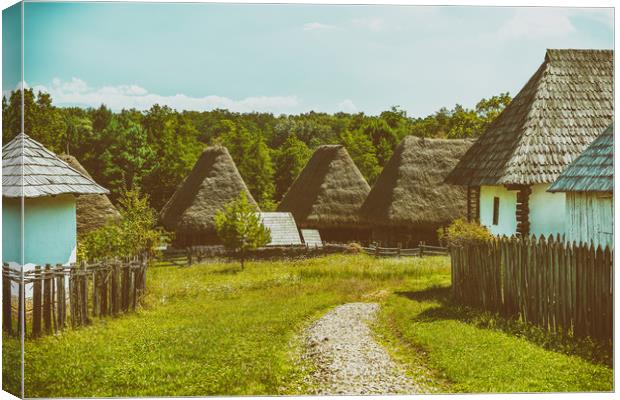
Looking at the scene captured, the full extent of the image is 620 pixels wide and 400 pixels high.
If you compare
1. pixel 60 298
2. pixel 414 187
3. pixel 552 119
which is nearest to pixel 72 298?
pixel 60 298

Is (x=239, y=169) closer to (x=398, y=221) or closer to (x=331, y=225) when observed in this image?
(x=331, y=225)

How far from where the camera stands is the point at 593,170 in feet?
26.1

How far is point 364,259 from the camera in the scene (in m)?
10.1

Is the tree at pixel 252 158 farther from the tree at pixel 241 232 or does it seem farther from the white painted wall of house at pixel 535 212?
the white painted wall of house at pixel 535 212

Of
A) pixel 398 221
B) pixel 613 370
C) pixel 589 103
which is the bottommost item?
pixel 613 370

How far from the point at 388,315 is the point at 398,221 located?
5.81 metres

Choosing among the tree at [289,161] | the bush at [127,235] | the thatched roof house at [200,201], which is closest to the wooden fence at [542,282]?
the tree at [289,161]

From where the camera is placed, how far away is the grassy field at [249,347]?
6918 millimetres

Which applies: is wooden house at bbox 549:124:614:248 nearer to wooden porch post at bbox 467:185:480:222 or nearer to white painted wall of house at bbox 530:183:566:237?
white painted wall of house at bbox 530:183:566:237

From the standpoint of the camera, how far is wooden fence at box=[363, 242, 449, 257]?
959 centimetres

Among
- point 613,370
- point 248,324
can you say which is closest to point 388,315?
point 248,324

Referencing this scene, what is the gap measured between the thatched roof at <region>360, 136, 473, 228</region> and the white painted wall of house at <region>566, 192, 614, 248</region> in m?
3.87

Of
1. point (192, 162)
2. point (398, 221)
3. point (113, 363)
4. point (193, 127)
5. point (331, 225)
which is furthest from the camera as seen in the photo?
point (331, 225)

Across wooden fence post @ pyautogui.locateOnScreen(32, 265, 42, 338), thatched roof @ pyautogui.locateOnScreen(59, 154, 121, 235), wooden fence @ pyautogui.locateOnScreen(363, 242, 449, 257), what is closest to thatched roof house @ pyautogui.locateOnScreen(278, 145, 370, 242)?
wooden fence @ pyautogui.locateOnScreen(363, 242, 449, 257)
